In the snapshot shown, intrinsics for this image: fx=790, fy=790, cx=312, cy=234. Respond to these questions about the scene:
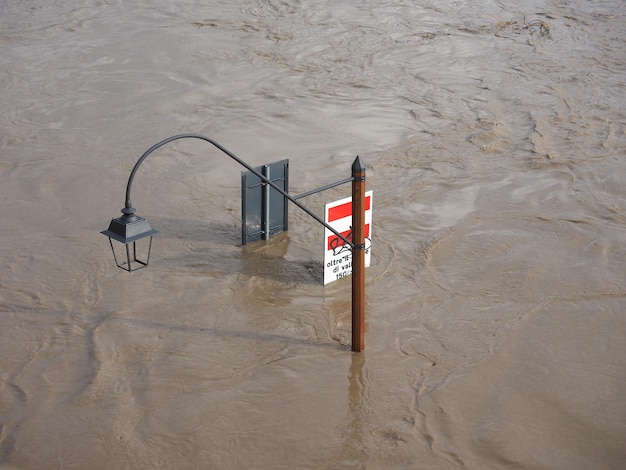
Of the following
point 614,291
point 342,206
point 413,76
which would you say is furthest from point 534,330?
point 413,76

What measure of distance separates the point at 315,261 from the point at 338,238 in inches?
46.5

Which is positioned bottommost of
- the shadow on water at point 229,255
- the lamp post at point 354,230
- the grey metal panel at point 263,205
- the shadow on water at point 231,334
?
the shadow on water at point 231,334

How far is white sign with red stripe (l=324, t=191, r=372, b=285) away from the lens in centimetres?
709

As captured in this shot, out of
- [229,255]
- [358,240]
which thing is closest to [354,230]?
[358,240]

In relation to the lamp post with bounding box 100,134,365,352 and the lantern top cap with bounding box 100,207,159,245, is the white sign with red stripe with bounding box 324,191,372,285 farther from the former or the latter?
the lantern top cap with bounding box 100,207,159,245

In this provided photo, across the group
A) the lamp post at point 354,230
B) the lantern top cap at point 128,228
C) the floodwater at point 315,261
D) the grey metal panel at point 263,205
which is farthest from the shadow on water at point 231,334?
the lantern top cap at point 128,228

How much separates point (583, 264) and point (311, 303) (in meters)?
2.94

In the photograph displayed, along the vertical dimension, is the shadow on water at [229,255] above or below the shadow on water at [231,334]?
above

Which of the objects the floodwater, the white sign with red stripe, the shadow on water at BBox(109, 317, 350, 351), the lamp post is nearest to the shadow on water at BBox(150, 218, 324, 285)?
the floodwater

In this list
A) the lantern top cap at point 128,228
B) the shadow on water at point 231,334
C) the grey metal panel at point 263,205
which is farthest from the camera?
the grey metal panel at point 263,205

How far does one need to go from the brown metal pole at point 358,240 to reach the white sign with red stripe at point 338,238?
0.89 meters

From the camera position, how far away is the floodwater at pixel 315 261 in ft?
19.1

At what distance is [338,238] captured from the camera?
7238mm

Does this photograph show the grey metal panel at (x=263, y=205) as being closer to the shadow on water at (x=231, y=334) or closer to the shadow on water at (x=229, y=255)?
the shadow on water at (x=229, y=255)
